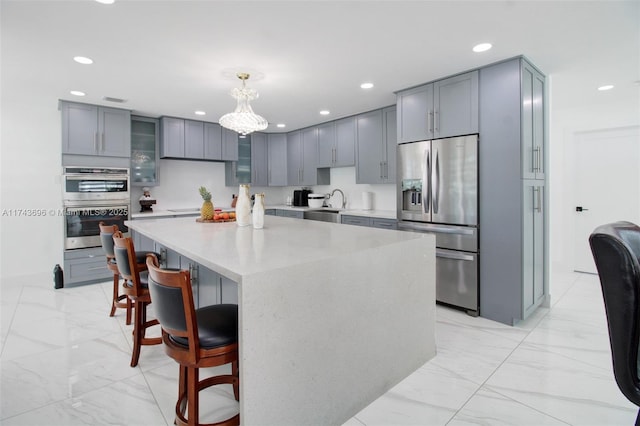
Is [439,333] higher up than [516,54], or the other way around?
[516,54]

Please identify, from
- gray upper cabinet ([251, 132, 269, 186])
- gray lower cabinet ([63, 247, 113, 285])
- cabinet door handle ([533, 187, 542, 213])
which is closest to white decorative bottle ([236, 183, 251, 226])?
cabinet door handle ([533, 187, 542, 213])

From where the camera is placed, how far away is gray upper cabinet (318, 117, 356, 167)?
5027mm

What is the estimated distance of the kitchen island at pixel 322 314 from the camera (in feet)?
4.37

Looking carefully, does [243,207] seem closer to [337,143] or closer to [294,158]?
[337,143]

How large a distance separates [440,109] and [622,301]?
259 centimetres

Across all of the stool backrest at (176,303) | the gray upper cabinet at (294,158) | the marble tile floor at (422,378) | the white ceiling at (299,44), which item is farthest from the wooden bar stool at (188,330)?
the gray upper cabinet at (294,158)

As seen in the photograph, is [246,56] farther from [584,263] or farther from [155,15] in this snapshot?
[584,263]

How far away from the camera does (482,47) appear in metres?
2.63

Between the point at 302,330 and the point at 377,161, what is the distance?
3.49 m

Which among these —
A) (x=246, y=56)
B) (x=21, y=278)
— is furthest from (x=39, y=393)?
(x=21, y=278)

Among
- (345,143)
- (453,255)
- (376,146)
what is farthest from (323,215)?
(453,255)

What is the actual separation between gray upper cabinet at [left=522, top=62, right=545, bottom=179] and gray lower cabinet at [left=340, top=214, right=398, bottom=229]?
1485 mm

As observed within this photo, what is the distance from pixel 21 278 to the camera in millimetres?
4422

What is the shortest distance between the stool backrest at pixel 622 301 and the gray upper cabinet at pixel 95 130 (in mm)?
5079
